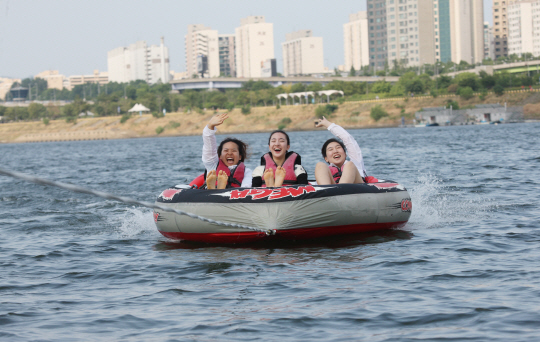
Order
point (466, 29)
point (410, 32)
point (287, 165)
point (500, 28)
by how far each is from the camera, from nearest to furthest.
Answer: point (287, 165) → point (410, 32) → point (466, 29) → point (500, 28)

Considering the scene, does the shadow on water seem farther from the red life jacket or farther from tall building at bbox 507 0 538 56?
tall building at bbox 507 0 538 56

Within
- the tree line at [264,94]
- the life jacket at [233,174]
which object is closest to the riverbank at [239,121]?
the tree line at [264,94]

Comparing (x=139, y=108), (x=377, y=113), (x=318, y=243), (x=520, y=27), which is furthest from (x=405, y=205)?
(x=520, y=27)

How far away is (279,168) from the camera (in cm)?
920

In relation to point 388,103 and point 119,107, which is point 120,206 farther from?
point 119,107

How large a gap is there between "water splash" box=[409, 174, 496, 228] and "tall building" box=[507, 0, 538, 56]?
170821 millimetres

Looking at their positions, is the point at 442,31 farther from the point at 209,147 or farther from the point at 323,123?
the point at 209,147

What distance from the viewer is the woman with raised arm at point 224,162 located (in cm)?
950

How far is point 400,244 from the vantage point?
30.0 feet

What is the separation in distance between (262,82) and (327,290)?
138 metres

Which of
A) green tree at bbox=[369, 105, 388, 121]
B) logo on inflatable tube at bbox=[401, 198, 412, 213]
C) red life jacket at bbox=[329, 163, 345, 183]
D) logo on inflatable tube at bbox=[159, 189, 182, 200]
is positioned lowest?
logo on inflatable tube at bbox=[401, 198, 412, 213]

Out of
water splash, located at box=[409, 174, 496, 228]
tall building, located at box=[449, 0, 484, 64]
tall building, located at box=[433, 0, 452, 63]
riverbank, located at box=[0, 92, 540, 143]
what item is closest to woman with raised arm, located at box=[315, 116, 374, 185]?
water splash, located at box=[409, 174, 496, 228]

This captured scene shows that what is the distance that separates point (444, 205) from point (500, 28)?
19396 centimetres

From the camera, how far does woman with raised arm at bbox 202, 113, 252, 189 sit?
9.50 meters
